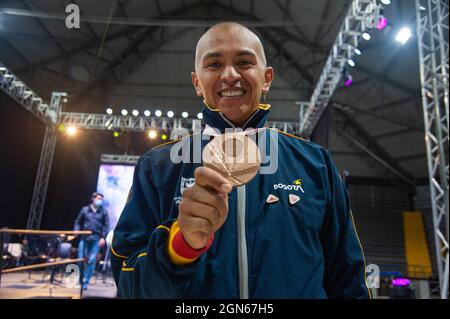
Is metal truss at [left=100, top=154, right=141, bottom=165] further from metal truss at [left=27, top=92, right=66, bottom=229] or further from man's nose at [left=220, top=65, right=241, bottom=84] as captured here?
metal truss at [left=27, top=92, right=66, bottom=229]

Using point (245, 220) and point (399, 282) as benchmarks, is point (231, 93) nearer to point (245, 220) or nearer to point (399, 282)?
Result: point (245, 220)

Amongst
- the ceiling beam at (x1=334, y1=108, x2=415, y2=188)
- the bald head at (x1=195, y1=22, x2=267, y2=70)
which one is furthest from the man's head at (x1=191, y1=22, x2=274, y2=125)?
the ceiling beam at (x1=334, y1=108, x2=415, y2=188)

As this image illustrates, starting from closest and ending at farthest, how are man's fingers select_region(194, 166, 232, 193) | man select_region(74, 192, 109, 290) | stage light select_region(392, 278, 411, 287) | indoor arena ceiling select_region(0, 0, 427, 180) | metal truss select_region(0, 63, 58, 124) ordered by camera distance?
1. man's fingers select_region(194, 166, 232, 193)
2. indoor arena ceiling select_region(0, 0, 427, 180)
3. metal truss select_region(0, 63, 58, 124)
4. stage light select_region(392, 278, 411, 287)
5. man select_region(74, 192, 109, 290)

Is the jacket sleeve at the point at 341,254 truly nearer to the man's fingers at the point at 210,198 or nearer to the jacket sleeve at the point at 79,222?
the man's fingers at the point at 210,198

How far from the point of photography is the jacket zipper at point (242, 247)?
0.48 m

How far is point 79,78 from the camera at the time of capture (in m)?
1.12

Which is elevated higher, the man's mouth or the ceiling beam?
the ceiling beam

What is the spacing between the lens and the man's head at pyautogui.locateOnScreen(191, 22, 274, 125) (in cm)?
52

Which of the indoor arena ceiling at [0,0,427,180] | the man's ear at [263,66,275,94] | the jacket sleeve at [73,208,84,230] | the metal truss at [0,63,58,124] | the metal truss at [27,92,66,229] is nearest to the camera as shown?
the man's ear at [263,66,275,94]

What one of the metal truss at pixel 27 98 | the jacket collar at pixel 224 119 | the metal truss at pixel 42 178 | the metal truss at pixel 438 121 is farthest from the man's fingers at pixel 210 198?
the metal truss at pixel 42 178

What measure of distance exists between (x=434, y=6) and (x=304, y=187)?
382 centimetres

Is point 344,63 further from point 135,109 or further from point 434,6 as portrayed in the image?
→ point 135,109

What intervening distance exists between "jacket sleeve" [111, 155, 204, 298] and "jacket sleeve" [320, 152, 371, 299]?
0.25 m
